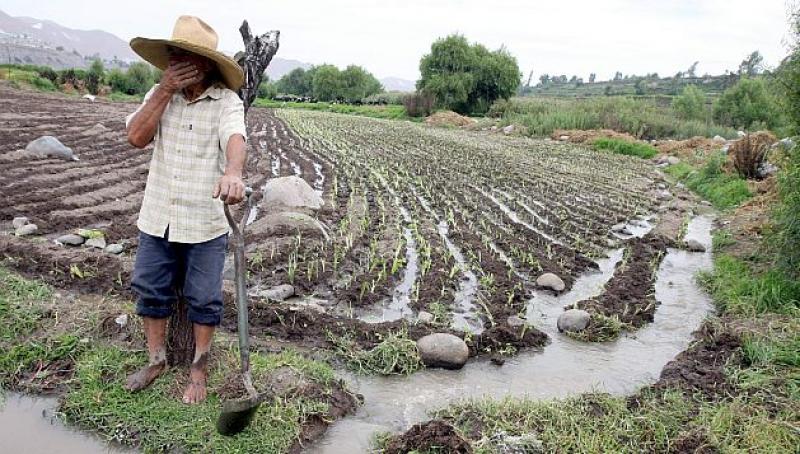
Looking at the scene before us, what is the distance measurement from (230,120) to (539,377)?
9.49ft

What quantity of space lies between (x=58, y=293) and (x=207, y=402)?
2.34 metres

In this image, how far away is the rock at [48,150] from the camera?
34.1 ft

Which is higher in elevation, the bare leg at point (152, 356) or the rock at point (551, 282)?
the bare leg at point (152, 356)

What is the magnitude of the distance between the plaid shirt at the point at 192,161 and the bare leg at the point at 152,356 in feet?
1.96

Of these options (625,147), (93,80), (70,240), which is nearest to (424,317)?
(70,240)

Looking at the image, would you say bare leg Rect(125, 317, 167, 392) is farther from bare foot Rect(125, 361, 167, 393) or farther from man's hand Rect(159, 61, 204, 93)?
man's hand Rect(159, 61, 204, 93)

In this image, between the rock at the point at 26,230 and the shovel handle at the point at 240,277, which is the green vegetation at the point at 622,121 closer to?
the rock at the point at 26,230

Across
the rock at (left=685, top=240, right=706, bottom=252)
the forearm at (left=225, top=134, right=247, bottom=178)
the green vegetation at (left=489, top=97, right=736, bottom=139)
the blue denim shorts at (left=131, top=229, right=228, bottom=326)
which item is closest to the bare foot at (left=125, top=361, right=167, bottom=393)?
the blue denim shorts at (left=131, top=229, right=228, bottom=326)

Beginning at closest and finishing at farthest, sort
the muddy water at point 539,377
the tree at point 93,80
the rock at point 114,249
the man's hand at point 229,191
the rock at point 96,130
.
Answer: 1. the man's hand at point 229,191
2. the muddy water at point 539,377
3. the rock at point 114,249
4. the rock at point 96,130
5. the tree at point 93,80

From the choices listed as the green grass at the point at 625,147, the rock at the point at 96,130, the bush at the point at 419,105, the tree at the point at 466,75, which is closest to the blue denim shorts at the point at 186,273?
the rock at the point at 96,130

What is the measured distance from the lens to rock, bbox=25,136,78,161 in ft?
34.1

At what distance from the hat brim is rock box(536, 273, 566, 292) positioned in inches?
158

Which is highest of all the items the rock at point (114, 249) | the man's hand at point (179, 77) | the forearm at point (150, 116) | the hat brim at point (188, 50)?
the hat brim at point (188, 50)

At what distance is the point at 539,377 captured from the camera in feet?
14.3
